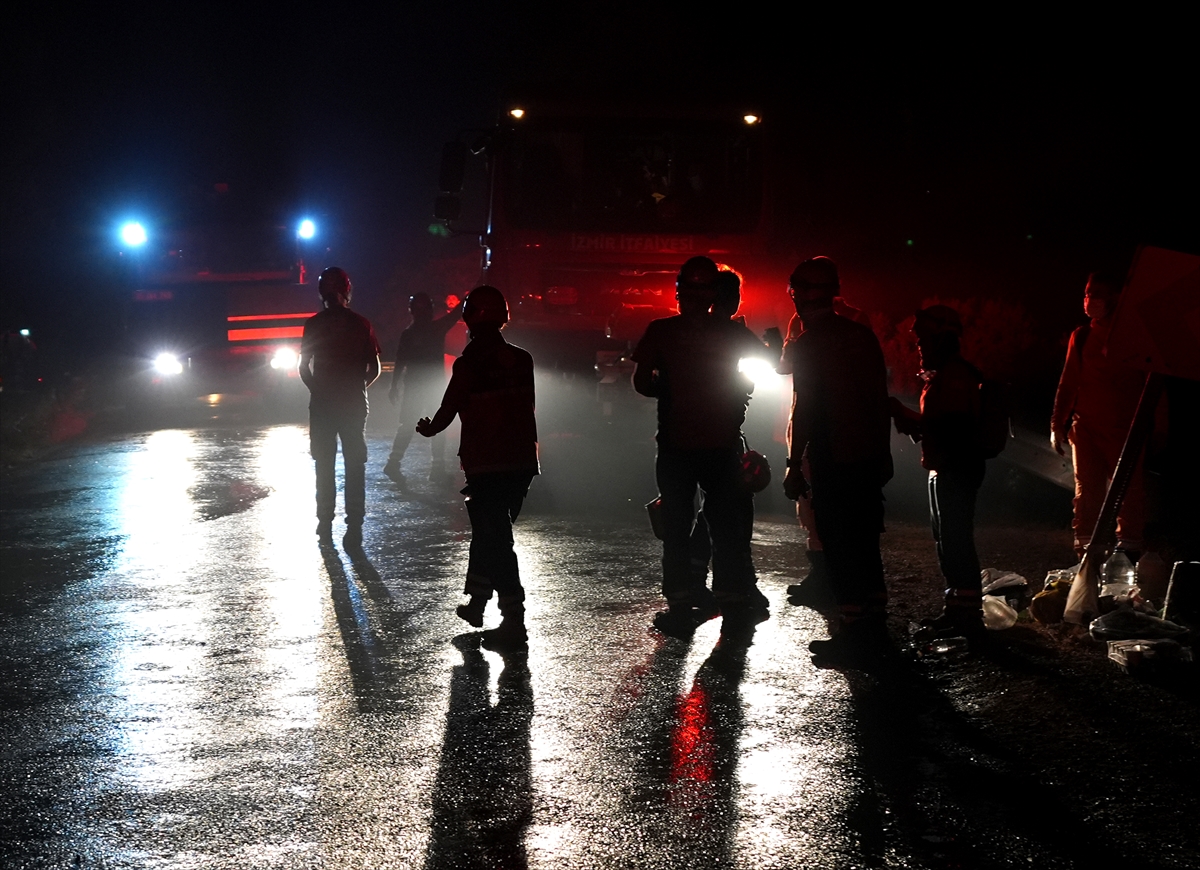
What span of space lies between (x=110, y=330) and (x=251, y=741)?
2410cm

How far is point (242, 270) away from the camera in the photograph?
24000mm

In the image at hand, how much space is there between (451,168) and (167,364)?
36.9 ft

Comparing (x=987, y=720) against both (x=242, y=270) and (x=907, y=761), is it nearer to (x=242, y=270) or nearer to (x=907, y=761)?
(x=907, y=761)

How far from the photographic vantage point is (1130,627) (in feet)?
20.7

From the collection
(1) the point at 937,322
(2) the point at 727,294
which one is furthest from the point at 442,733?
(1) the point at 937,322

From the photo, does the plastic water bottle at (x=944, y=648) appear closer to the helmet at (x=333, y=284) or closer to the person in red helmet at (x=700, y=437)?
the person in red helmet at (x=700, y=437)

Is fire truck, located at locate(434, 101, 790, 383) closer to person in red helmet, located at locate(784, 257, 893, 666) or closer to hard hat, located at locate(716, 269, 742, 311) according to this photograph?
hard hat, located at locate(716, 269, 742, 311)

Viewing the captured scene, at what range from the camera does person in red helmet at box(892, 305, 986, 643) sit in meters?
6.46

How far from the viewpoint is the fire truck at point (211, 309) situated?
2344 centimetres

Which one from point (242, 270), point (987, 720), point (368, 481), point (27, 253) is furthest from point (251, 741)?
point (27, 253)

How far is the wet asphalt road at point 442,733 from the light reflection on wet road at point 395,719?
1 centimetres

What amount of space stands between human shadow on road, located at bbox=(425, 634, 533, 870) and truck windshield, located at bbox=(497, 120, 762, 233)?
26.3ft

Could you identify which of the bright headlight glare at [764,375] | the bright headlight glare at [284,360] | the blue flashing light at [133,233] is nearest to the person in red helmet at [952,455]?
the bright headlight glare at [764,375]

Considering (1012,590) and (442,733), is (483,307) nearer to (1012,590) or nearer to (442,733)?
(442,733)
